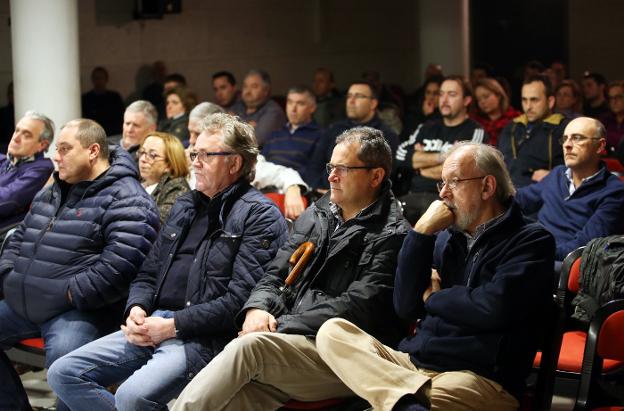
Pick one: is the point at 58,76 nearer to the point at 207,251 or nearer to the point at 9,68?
the point at 9,68

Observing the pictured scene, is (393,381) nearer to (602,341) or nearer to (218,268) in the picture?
(602,341)

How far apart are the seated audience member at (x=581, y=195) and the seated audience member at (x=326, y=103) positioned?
193 inches

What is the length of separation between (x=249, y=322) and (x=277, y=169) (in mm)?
2109

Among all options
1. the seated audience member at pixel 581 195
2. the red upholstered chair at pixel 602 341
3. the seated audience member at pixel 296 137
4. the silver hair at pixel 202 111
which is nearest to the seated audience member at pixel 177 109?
the seated audience member at pixel 296 137

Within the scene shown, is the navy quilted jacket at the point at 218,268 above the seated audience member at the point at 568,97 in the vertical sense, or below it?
below

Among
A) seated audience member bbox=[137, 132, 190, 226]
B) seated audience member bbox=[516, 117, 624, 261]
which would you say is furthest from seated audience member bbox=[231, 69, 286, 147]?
seated audience member bbox=[516, 117, 624, 261]

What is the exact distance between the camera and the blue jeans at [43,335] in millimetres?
4117

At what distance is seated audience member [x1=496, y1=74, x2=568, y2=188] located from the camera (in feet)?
20.0

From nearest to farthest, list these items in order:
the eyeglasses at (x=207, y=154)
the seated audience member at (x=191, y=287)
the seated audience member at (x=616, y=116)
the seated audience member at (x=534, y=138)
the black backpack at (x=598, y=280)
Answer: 1. the black backpack at (x=598, y=280)
2. the seated audience member at (x=191, y=287)
3. the eyeglasses at (x=207, y=154)
4. the seated audience member at (x=534, y=138)
5. the seated audience member at (x=616, y=116)

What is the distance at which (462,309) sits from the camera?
3197 mm

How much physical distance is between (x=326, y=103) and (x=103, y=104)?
2.08 meters

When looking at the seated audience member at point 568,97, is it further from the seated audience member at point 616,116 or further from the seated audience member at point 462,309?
the seated audience member at point 462,309

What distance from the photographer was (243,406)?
3385mm

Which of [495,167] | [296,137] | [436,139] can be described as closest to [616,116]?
[436,139]
